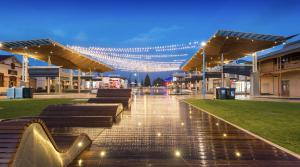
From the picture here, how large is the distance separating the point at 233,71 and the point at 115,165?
93.6 ft

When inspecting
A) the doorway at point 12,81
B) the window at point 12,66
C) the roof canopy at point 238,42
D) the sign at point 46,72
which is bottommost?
the doorway at point 12,81

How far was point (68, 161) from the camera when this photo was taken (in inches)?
175

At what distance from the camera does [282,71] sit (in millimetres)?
34031

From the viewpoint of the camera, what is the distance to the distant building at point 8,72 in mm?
43500

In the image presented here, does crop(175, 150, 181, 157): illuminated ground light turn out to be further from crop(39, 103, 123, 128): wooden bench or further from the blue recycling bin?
the blue recycling bin

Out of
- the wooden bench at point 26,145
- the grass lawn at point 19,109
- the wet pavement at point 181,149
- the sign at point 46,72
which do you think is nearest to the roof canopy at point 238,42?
the grass lawn at point 19,109

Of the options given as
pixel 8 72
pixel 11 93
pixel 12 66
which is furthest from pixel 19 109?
pixel 12 66

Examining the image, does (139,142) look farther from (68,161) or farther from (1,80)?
(1,80)

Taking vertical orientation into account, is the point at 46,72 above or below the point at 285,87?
above

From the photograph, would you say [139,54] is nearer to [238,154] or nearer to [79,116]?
[79,116]

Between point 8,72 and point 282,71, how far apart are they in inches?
1770

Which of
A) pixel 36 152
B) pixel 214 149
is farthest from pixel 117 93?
pixel 36 152

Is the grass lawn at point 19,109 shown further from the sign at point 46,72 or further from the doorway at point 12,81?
the doorway at point 12,81

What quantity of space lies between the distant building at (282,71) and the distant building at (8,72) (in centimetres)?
4342
